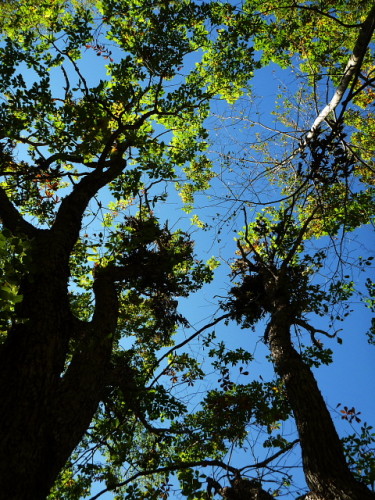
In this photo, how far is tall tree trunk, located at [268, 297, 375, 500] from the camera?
10.0ft

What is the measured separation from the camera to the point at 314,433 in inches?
145

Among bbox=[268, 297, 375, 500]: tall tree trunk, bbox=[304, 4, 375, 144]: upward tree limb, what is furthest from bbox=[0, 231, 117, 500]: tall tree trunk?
bbox=[304, 4, 375, 144]: upward tree limb

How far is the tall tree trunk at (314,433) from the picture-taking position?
305 cm

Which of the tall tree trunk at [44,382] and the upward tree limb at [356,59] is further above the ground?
the upward tree limb at [356,59]

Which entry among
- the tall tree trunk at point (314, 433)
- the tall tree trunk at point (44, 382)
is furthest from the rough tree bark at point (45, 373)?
the tall tree trunk at point (314, 433)

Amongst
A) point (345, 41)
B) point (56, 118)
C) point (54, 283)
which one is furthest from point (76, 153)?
point (345, 41)

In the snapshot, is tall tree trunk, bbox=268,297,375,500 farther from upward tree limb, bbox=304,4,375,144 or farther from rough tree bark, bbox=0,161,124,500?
upward tree limb, bbox=304,4,375,144

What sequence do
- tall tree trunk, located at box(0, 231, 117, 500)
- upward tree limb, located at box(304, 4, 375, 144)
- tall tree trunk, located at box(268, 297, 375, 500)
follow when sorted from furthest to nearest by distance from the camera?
upward tree limb, located at box(304, 4, 375, 144)
tall tree trunk, located at box(268, 297, 375, 500)
tall tree trunk, located at box(0, 231, 117, 500)

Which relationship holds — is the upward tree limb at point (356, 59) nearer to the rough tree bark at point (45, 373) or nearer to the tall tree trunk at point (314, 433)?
the tall tree trunk at point (314, 433)

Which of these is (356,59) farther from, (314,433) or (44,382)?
(44,382)

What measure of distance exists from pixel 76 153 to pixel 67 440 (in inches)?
243

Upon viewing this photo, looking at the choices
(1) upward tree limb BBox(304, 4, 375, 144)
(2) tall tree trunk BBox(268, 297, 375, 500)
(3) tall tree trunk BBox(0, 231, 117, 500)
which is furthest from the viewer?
(1) upward tree limb BBox(304, 4, 375, 144)

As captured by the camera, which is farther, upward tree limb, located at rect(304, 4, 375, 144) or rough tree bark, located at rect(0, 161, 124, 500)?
upward tree limb, located at rect(304, 4, 375, 144)

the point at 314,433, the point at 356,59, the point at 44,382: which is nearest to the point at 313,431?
the point at 314,433
